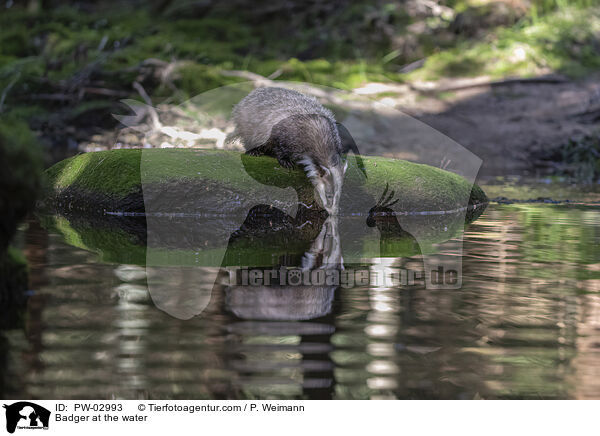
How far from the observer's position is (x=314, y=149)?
7.56m

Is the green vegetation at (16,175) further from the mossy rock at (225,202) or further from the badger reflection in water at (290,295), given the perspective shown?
the mossy rock at (225,202)

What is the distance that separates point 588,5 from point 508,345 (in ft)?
65.0

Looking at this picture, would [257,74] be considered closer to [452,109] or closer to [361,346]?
[452,109]

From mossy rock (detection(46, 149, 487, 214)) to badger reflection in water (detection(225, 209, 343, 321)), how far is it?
2354 mm

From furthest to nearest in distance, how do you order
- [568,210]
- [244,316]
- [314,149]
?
[568,210] < [314,149] < [244,316]

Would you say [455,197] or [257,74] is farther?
[257,74]
